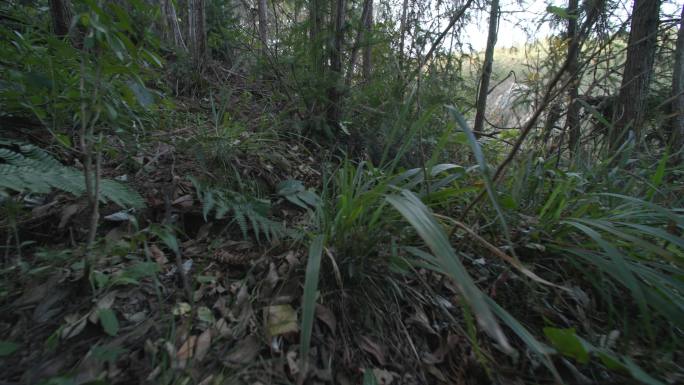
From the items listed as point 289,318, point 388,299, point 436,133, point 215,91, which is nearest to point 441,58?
point 436,133

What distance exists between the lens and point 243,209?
1306 millimetres

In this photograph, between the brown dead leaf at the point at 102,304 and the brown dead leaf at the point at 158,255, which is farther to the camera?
the brown dead leaf at the point at 158,255

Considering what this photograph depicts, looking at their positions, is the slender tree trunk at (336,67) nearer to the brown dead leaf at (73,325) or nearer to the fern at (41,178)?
the fern at (41,178)

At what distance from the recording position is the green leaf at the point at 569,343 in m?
0.81

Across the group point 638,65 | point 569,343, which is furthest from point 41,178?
point 638,65

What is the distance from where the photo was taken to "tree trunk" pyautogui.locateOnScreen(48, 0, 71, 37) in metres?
2.20

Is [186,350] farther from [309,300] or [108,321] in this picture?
[309,300]

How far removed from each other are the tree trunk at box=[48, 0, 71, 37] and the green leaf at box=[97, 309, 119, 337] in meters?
2.33

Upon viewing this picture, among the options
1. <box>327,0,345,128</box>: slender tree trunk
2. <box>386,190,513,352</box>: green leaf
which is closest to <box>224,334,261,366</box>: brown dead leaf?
<box>386,190,513,352</box>: green leaf

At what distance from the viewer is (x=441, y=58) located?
2875mm

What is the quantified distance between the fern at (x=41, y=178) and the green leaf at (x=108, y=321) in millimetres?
330

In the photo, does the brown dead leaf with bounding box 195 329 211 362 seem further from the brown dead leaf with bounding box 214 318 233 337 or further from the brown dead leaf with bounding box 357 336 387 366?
the brown dead leaf with bounding box 357 336 387 366

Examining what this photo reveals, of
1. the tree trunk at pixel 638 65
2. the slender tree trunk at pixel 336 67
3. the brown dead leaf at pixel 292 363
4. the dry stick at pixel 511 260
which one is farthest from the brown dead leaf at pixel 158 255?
the tree trunk at pixel 638 65

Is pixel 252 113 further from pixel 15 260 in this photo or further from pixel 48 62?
pixel 15 260
